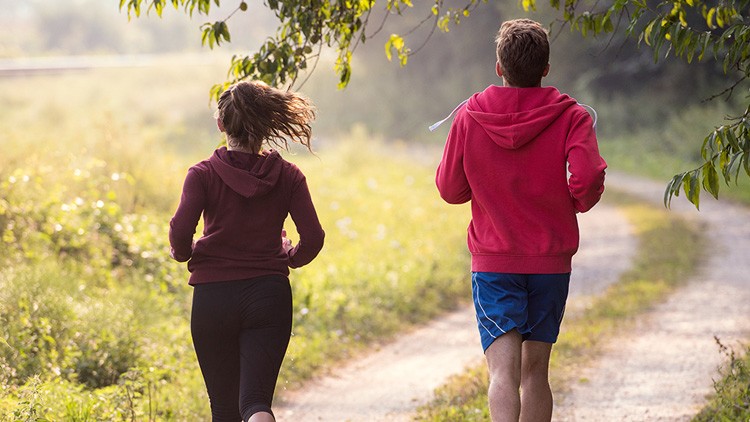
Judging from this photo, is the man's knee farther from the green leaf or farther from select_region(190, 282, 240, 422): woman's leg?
select_region(190, 282, 240, 422): woman's leg

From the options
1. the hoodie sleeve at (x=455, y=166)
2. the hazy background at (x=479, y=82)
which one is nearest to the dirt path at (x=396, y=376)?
the hoodie sleeve at (x=455, y=166)

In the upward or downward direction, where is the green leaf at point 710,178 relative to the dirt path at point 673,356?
upward

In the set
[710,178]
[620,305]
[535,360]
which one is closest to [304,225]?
[535,360]

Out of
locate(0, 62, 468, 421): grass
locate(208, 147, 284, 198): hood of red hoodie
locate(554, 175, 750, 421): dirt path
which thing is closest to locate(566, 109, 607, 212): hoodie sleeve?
locate(208, 147, 284, 198): hood of red hoodie

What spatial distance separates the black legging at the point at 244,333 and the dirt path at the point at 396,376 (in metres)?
2.38

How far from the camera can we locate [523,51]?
A: 11.7ft

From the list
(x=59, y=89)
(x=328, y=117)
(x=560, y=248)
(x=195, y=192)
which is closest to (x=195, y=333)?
(x=195, y=192)

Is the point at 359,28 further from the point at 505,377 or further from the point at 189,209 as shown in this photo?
the point at 505,377

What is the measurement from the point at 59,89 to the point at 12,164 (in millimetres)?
32296

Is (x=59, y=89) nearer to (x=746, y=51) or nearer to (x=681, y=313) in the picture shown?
(x=681, y=313)

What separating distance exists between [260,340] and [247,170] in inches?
25.6

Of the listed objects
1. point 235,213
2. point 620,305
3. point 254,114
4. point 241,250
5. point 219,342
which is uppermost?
point 254,114

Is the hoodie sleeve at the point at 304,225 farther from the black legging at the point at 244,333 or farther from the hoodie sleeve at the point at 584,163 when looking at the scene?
the hoodie sleeve at the point at 584,163

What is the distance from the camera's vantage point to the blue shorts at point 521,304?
358 centimetres
